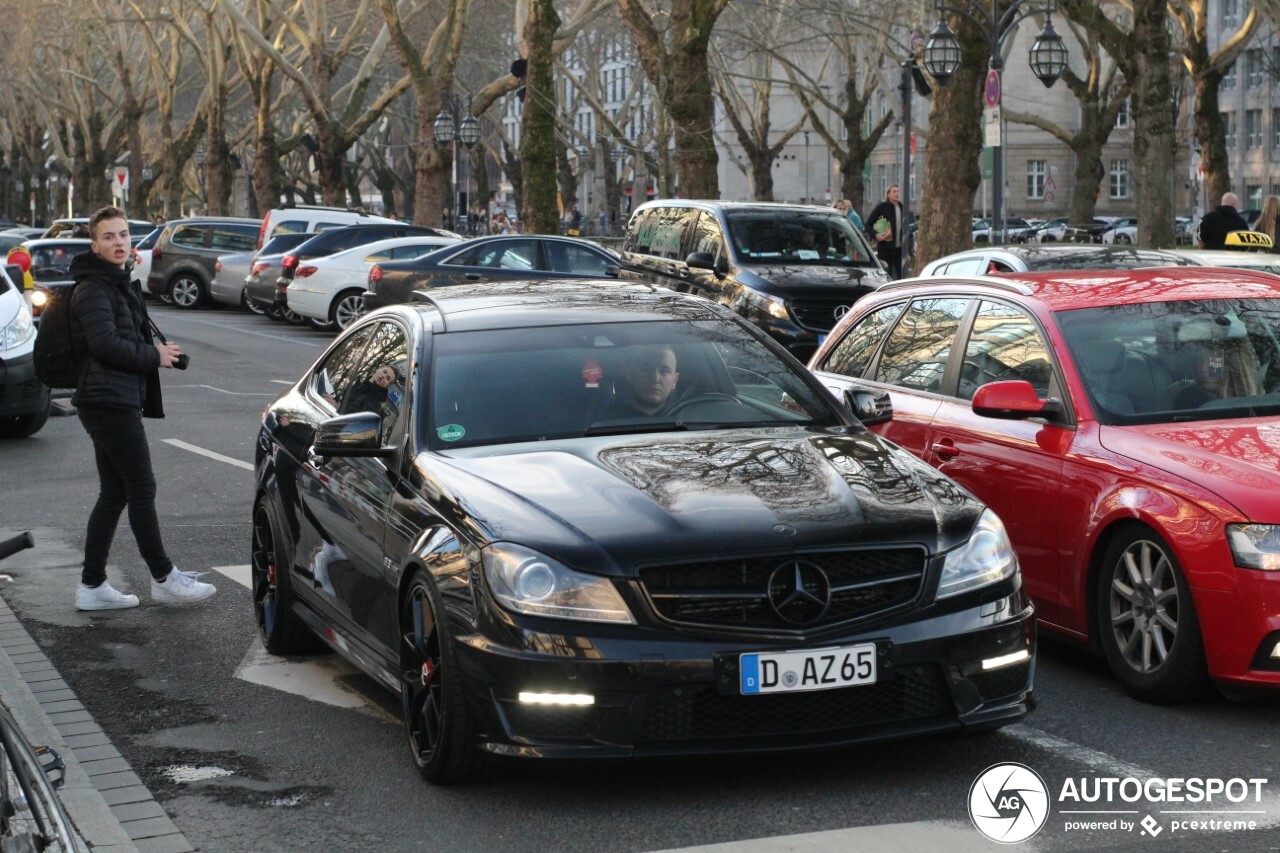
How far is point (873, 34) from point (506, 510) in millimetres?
52380

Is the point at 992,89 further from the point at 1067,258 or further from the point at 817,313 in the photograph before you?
the point at 1067,258

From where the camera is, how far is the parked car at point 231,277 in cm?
3703

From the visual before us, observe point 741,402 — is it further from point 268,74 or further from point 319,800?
point 268,74

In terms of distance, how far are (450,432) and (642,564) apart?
1.29 meters

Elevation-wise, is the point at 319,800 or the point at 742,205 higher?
the point at 742,205

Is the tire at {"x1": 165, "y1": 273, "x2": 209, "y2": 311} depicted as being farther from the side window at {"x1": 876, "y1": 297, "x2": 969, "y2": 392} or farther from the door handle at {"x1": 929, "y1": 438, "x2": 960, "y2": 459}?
the door handle at {"x1": 929, "y1": 438, "x2": 960, "y2": 459}

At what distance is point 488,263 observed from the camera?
86.4 feet

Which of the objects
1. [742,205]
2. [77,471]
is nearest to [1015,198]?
[742,205]

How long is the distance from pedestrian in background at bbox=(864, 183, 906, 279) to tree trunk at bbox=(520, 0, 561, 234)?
20.7ft

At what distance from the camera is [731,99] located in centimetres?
6612

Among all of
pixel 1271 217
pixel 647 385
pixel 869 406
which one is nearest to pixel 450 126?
pixel 1271 217

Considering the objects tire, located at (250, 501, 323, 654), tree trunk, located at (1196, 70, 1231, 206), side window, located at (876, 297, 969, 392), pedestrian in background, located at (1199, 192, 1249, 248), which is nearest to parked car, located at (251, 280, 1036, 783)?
tire, located at (250, 501, 323, 654)

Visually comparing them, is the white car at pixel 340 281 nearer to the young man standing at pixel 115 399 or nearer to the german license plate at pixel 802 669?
the young man standing at pixel 115 399

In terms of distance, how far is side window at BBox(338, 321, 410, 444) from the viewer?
683 cm
